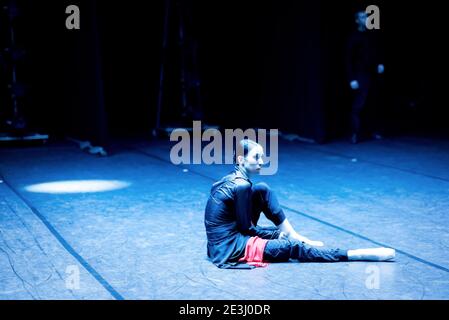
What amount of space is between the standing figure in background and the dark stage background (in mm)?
396

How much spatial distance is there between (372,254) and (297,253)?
58cm

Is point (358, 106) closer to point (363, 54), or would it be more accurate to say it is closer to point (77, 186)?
point (363, 54)

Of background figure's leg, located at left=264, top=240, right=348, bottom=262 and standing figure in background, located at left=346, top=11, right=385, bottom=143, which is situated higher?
standing figure in background, located at left=346, top=11, right=385, bottom=143

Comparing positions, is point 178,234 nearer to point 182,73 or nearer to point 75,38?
point 75,38

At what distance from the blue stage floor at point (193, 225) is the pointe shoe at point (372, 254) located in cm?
7

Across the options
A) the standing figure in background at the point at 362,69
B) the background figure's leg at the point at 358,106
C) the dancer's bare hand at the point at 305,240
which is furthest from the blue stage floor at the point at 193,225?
the standing figure in background at the point at 362,69

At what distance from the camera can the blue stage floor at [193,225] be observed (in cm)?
501

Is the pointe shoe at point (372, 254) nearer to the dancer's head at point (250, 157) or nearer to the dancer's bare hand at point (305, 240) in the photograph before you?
the dancer's bare hand at point (305, 240)

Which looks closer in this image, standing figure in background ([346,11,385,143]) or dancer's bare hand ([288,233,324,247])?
dancer's bare hand ([288,233,324,247])

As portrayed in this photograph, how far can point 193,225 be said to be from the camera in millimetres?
6727

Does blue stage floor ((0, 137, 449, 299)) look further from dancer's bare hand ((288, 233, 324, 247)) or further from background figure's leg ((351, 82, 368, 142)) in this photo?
background figure's leg ((351, 82, 368, 142))

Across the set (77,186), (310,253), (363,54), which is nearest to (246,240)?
(310,253)

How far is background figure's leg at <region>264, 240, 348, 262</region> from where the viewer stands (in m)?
5.47

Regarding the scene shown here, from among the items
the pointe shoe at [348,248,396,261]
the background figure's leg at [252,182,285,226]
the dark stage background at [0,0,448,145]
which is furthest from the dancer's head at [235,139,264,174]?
the dark stage background at [0,0,448,145]
